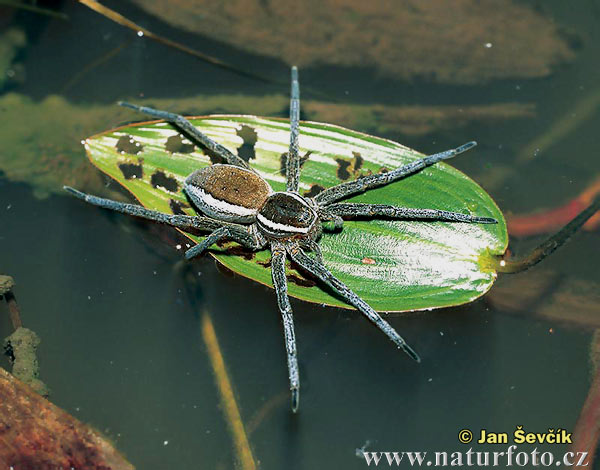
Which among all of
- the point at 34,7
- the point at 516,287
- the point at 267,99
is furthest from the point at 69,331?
the point at 516,287

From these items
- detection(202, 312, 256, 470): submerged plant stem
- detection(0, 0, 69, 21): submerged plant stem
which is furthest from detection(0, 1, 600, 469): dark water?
detection(0, 0, 69, 21): submerged plant stem

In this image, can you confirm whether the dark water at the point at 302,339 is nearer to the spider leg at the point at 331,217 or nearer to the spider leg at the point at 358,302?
the spider leg at the point at 358,302

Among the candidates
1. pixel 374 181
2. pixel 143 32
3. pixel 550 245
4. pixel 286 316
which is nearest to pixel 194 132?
pixel 143 32

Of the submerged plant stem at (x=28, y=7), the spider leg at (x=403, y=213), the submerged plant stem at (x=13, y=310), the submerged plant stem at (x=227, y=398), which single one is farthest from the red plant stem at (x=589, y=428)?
the submerged plant stem at (x=28, y=7)

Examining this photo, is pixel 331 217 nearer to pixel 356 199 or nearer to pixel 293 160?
pixel 356 199

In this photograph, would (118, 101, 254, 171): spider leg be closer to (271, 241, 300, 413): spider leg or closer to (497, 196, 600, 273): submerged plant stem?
(271, 241, 300, 413): spider leg

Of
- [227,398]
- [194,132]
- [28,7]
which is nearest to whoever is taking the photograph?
[227,398]

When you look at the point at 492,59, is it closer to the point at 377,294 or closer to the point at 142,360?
the point at 377,294
